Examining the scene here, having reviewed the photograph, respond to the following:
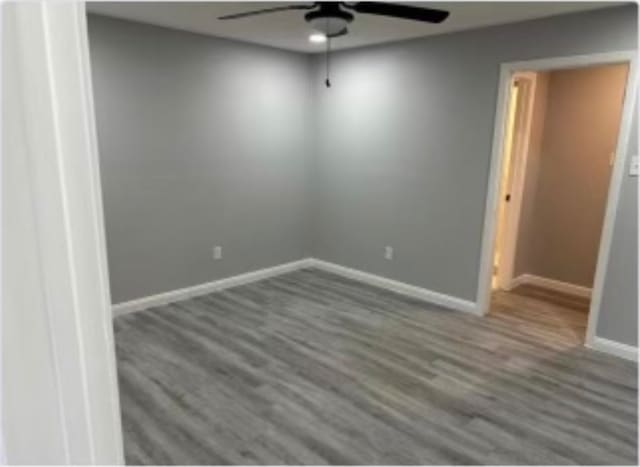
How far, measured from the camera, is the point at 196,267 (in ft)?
13.9

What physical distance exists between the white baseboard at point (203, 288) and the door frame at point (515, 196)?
6.80 ft

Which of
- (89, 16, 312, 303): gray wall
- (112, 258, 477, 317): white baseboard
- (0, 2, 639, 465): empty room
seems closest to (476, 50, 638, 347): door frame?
(0, 2, 639, 465): empty room

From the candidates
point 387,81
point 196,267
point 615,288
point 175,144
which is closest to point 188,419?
point 196,267

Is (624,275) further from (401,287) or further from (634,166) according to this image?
(401,287)

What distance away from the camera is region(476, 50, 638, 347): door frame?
2.95 metres

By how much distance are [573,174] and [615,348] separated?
183 centimetres

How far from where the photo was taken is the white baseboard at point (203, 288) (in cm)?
383

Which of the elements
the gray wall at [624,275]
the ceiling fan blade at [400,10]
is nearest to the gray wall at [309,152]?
the gray wall at [624,275]

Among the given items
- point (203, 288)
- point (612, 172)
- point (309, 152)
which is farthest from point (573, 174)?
point (203, 288)

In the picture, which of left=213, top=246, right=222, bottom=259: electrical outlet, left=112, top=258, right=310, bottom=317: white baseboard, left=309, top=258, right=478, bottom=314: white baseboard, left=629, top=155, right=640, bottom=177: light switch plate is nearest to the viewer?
left=629, top=155, right=640, bottom=177: light switch plate

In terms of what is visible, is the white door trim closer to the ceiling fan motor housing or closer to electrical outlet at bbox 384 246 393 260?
the ceiling fan motor housing

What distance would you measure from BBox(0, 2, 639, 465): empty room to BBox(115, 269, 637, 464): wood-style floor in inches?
0.6

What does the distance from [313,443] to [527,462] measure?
101 cm

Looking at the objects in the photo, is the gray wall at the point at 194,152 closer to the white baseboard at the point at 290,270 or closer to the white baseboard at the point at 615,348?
the white baseboard at the point at 290,270
